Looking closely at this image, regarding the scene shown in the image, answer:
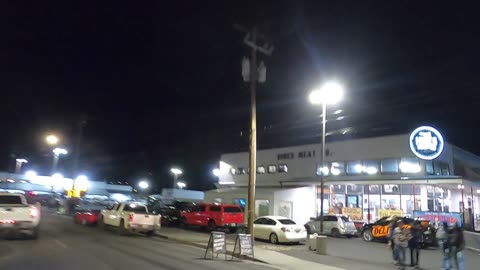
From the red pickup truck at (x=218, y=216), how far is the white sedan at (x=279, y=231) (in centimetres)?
457

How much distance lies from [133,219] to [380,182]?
57.5ft

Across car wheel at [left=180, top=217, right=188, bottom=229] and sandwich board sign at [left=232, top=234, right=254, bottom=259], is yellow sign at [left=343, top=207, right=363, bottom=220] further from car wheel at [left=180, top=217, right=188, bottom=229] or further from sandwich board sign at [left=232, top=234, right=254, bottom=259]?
sandwich board sign at [left=232, top=234, right=254, bottom=259]

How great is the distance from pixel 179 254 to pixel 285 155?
2818 cm

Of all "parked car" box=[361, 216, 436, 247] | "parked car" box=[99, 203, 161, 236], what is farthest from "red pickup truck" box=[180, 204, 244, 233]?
"parked car" box=[361, 216, 436, 247]

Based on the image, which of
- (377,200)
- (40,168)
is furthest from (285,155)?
(40,168)

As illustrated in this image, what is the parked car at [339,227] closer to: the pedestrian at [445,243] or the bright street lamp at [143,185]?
the pedestrian at [445,243]

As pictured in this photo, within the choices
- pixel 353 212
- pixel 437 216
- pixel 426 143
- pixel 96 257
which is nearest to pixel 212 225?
pixel 353 212

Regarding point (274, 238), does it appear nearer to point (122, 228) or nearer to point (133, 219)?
point (133, 219)

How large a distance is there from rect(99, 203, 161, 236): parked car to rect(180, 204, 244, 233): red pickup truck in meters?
5.77

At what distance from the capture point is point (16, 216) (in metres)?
18.6

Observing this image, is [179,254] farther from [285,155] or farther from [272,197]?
[285,155]

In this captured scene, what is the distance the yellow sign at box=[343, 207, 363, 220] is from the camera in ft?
116

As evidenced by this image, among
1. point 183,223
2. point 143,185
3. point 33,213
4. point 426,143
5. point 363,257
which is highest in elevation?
point 426,143

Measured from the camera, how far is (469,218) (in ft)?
112
